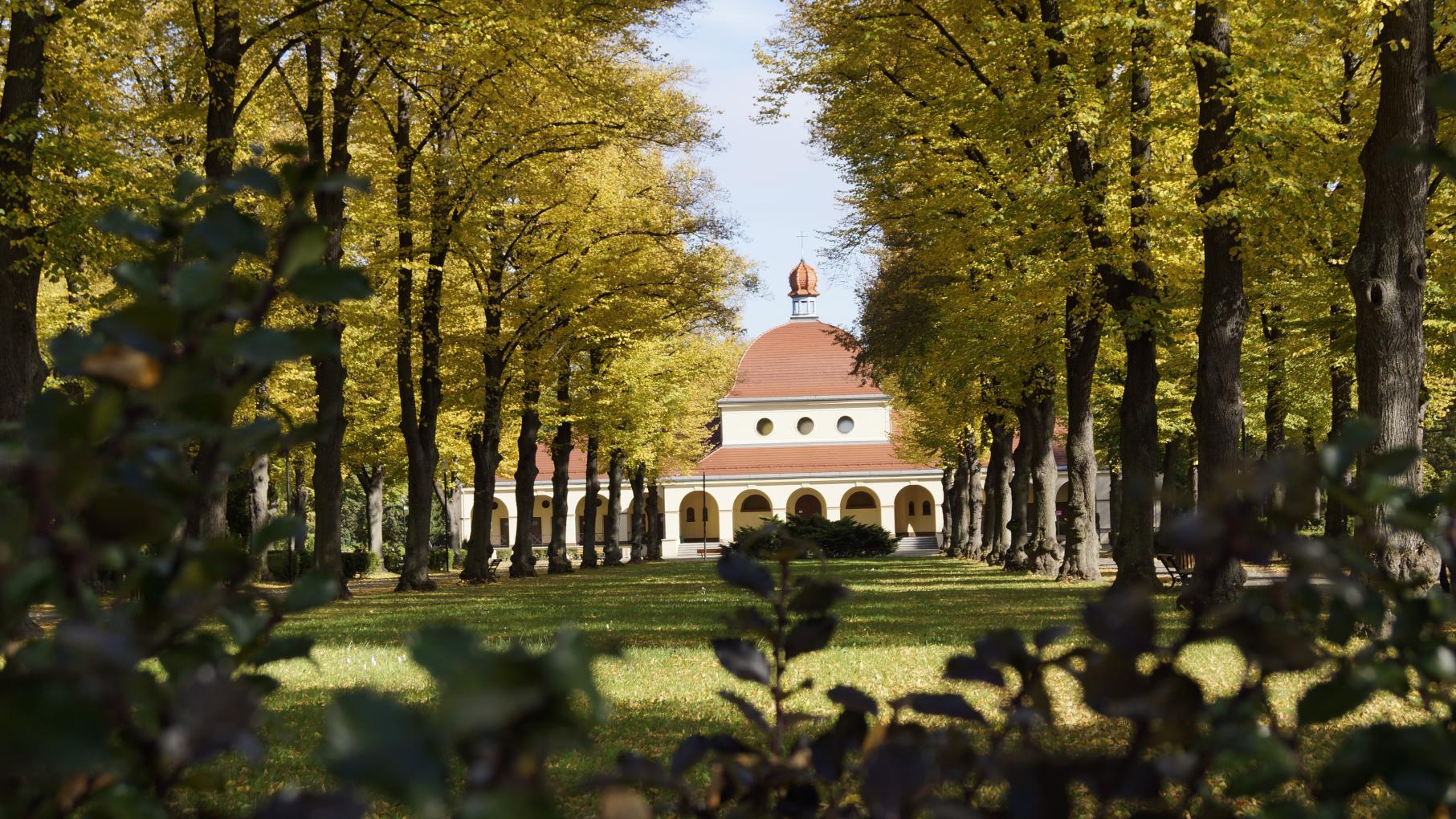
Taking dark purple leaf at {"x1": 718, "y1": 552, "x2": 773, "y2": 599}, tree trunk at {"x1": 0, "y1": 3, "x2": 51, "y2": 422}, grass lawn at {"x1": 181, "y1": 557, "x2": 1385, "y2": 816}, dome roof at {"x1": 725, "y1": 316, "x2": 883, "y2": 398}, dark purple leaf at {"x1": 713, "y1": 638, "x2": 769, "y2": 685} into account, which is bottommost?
grass lawn at {"x1": 181, "y1": 557, "x2": 1385, "y2": 816}

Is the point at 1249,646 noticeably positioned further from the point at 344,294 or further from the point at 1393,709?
the point at 1393,709

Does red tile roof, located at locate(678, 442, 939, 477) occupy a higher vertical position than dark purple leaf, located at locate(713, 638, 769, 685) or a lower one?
higher

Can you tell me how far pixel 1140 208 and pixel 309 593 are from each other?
52.2ft

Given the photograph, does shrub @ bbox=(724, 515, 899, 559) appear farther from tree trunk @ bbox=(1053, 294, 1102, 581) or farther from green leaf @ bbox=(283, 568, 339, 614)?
green leaf @ bbox=(283, 568, 339, 614)

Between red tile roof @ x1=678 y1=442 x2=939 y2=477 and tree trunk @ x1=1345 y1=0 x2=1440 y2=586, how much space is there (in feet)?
180

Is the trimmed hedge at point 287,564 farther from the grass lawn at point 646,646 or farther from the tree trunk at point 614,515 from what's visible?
the tree trunk at point 614,515

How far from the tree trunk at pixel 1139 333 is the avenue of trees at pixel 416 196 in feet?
22.7

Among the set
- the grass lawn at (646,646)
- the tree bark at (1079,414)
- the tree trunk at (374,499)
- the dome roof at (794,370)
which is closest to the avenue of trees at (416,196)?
the grass lawn at (646,646)

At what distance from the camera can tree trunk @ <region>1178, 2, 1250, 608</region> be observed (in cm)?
1309

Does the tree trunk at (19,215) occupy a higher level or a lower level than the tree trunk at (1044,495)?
higher

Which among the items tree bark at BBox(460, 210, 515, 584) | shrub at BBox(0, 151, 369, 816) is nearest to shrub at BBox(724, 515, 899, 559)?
tree bark at BBox(460, 210, 515, 584)

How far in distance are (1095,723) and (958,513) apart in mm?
38358

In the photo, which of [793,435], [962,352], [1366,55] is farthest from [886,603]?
[793,435]

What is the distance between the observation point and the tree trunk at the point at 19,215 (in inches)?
514
